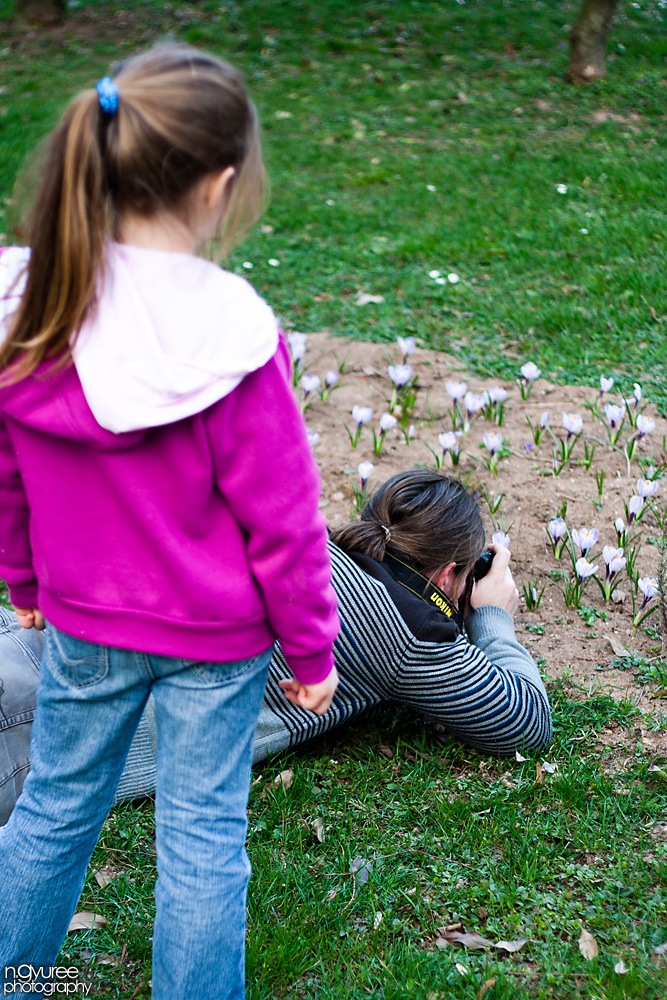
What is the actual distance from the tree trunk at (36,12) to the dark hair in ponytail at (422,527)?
1208cm

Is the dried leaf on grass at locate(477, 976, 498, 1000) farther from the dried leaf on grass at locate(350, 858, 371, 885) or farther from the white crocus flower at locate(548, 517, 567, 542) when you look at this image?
the white crocus flower at locate(548, 517, 567, 542)

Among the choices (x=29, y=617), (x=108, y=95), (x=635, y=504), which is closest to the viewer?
(x=108, y=95)

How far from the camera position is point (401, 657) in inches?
85.0

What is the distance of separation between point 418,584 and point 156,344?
120 cm

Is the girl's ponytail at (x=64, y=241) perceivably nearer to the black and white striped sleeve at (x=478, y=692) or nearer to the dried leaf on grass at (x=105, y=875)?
the black and white striped sleeve at (x=478, y=692)

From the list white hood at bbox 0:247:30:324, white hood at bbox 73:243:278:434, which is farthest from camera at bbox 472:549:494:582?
white hood at bbox 0:247:30:324

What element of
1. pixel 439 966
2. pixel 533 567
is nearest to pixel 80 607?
pixel 439 966

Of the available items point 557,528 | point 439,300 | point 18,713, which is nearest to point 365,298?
point 439,300

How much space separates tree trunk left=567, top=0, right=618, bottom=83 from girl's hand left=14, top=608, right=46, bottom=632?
936cm

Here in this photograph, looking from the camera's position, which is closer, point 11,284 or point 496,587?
point 11,284

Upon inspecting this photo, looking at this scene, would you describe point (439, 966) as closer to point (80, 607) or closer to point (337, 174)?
point (80, 607)

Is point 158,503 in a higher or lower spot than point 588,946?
higher

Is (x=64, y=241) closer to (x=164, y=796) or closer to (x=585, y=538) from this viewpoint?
(x=164, y=796)

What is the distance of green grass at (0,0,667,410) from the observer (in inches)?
193
